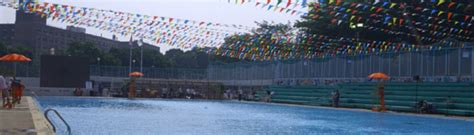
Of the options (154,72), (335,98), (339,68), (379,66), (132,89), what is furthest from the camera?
(154,72)

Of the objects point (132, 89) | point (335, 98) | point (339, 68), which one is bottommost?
point (335, 98)

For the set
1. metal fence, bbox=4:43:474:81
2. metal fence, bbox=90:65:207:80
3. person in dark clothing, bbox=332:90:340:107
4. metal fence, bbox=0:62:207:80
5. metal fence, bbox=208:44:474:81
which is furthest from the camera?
metal fence, bbox=90:65:207:80

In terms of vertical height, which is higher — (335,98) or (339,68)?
(339,68)

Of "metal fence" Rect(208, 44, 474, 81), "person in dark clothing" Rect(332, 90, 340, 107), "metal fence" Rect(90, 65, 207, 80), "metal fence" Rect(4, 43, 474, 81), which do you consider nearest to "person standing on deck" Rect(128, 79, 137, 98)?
"metal fence" Rect(90, 65, 207, 80)

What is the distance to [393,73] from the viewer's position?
29938 millimetres

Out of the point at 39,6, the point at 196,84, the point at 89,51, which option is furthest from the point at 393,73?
the point at 89,51

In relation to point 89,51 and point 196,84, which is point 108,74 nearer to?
point 196,84

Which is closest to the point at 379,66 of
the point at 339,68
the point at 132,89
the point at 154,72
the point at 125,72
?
the point at 339,68

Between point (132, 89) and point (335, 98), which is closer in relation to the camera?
point (335, 98)

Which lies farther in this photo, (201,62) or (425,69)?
(201,62)

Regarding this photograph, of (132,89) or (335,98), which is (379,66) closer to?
(335,98)

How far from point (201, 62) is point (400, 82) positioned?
243 ft

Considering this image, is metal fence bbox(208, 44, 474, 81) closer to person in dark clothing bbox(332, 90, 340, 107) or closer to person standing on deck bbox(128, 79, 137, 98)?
person in dark clothing bbox(332, 90, 340, 107)

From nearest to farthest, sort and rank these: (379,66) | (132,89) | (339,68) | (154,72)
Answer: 1. (379,66)
2. (339,68)
3. (132,89)
4. (154,72)
